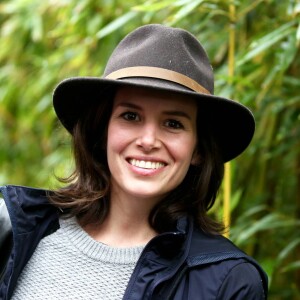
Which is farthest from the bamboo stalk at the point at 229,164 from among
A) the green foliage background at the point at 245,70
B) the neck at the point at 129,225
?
the neck at the point at 129,225

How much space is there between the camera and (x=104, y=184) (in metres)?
2.07

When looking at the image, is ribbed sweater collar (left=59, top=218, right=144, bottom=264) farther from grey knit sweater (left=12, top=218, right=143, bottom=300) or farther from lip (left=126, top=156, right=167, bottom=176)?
lip (left=126, top=156, right=167, bottom=176)

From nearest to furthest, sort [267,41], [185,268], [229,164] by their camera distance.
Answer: [185,268], [267,41], [229,164]

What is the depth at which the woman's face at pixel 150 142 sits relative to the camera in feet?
5.96

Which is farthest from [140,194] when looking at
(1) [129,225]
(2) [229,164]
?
(2) [229,164]

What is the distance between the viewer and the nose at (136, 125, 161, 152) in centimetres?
179

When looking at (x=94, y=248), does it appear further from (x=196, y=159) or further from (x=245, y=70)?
(x=245, y=70)

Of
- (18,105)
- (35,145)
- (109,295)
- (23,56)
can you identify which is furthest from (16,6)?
(109,295)

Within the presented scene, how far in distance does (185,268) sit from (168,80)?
1.49ft

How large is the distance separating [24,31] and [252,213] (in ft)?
5.60

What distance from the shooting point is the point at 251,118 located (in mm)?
1909

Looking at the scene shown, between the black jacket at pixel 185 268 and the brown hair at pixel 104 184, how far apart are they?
0.23ft

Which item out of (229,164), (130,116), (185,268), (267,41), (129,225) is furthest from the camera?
(229,164)

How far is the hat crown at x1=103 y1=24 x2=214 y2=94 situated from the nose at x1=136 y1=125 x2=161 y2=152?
159 millimetres
